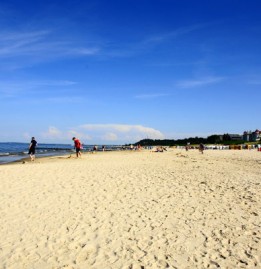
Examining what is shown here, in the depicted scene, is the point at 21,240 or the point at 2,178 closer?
the point at 21,240

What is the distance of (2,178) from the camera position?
1505 cm

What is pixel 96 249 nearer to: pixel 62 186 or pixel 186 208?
pixel 186 208

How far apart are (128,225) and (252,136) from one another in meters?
140

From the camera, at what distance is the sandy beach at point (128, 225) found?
6.64 meters

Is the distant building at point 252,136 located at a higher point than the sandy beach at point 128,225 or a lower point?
higher

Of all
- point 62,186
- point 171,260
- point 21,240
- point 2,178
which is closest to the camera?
point 171,260

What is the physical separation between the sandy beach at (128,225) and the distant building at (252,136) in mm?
129042

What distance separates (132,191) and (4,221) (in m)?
4.97

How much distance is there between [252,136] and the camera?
138875mm

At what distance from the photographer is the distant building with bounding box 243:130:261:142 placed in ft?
440

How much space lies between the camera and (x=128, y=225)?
855 centimetres

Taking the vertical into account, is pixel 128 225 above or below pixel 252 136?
below

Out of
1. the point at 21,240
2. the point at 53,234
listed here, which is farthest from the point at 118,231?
the point at 21,240

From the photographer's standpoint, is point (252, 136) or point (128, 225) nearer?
point (128, 225)
